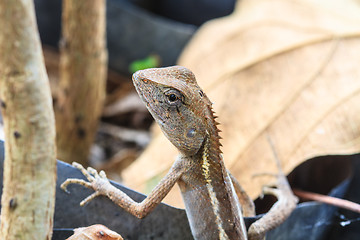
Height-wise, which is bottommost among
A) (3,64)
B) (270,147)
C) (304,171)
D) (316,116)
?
(304,171)

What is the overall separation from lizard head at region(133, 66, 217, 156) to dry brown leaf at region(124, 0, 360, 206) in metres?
0.54

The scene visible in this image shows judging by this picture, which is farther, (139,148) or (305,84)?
(139,148)

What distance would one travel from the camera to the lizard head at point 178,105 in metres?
2.19

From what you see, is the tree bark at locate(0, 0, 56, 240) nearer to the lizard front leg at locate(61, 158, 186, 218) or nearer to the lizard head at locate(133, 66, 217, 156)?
the lizard front leg at locate(61, 158, 186, 218)

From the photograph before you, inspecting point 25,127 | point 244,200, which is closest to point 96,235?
point 25,127

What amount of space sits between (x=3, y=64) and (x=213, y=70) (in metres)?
2.30

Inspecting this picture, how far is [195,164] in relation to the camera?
2.32 meters

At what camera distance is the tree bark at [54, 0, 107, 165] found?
9.98 feet

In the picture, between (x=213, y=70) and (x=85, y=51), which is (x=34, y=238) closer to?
(x=85, y=51)

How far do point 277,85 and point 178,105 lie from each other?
46.0 inches

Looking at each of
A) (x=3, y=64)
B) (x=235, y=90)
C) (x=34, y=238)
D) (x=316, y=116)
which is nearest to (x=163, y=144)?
(x=235, y=90)

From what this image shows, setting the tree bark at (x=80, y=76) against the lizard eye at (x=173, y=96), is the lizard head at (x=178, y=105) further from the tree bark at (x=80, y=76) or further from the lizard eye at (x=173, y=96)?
the tree bark at (x=80, y=76)

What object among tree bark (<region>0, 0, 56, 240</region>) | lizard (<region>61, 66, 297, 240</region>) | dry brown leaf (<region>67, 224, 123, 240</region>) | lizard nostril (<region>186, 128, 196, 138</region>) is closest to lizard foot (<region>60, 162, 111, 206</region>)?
lizard (<region>61, 66, 297, 240</region>)

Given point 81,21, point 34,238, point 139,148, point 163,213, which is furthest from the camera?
point 139,148
